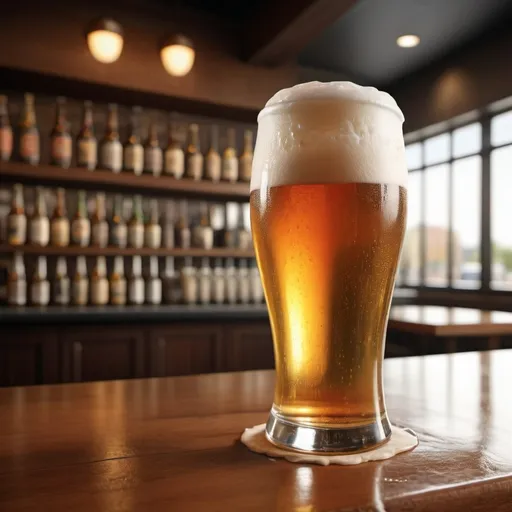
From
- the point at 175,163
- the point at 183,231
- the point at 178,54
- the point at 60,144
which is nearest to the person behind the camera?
the point at 178,54

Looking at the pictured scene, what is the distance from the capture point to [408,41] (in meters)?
4.73

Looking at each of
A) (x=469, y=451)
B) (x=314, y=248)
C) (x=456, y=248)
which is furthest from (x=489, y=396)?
(x=456, y=248)

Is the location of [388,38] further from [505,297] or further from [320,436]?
[320,436]

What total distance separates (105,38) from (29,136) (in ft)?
2.73

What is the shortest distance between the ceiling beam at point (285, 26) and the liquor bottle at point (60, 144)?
1.38 m

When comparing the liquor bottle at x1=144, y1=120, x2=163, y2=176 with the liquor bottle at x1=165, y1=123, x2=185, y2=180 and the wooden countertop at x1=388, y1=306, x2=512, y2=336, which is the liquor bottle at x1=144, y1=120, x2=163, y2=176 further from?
the wooden countertop at x1=388, y1=306, x2=512, y2=336

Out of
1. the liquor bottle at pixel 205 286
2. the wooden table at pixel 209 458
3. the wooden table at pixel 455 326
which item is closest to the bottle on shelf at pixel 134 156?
the liquor bottle at pixel 205 286

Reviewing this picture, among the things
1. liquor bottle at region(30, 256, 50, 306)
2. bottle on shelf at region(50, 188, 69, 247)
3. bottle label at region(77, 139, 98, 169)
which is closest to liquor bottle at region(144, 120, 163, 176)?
bottle label at region(77, 139, 98, 169)

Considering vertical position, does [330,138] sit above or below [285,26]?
below

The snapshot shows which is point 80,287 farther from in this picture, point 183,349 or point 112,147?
point 112,147

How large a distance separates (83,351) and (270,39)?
7.46 feet

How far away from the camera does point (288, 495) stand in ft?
1.17

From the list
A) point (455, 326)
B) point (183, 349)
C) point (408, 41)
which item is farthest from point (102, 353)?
point (408, 41)

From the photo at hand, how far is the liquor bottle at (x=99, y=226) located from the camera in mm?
3713
